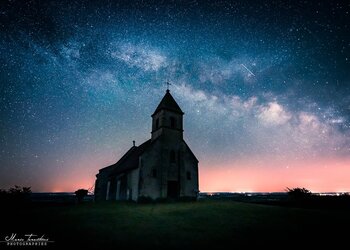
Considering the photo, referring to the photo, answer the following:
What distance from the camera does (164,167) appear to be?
83.5 feet

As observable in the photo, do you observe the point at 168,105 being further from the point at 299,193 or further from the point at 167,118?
the point at 299,193

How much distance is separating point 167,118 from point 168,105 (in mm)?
2064

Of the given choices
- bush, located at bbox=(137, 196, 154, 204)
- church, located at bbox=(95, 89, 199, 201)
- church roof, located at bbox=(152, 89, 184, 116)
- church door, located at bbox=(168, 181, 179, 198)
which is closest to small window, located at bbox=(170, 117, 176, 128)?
church, located at bbox=(95, 89, 199, 201)

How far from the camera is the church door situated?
25.4 metres

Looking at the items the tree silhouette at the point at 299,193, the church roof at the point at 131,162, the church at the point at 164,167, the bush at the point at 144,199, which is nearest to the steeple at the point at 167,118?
the church at the point at 164,167

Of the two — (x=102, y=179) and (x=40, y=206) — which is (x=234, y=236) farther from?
(x=102, y=179)

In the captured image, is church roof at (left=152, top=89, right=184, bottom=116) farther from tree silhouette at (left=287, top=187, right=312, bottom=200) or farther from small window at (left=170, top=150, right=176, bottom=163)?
tree silhouette at (left=287, top=187, right=312, bottom=200)

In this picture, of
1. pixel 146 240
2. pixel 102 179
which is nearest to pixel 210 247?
pixel 146 240

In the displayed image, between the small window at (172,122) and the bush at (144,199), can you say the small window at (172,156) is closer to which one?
the small window at (172,122)

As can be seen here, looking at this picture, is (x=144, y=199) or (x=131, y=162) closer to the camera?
(x=144, y=199)

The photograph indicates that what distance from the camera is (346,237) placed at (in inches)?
314

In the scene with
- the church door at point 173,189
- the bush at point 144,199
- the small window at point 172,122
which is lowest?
the bush at point 144,199

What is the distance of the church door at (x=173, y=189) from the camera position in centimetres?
2542

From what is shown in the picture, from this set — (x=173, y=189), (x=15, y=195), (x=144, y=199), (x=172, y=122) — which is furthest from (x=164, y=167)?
(x=15, y=195)
